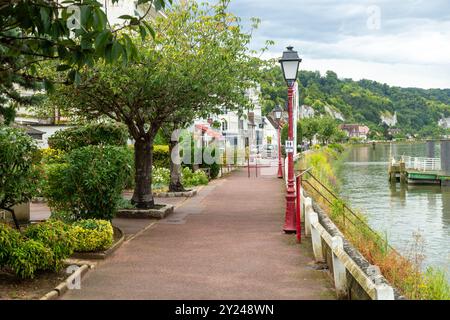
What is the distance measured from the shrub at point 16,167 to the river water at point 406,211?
26.2 ft

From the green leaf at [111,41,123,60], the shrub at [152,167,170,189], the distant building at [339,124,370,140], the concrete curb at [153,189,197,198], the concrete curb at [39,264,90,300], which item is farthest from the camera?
the distant building at [339,124,370,140]

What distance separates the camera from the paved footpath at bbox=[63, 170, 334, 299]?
28.8 ft

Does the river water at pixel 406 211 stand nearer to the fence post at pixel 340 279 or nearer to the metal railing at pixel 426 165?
the metal railing at pixel 426 165

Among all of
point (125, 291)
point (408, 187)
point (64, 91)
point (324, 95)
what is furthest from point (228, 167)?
point (324, 95)

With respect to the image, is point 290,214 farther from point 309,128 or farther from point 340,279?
point 309,128

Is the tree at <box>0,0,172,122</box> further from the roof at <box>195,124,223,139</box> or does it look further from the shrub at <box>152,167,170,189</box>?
the roof at <box>195,124,223,139</box>

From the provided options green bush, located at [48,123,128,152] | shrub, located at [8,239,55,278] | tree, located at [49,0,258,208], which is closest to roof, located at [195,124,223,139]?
green bush, located at [48,123,128,152]

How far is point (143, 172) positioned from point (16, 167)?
25.5 ft

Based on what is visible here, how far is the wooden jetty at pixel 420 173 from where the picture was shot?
142ft

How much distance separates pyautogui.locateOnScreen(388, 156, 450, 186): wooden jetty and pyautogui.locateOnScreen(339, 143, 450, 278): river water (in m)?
1.00

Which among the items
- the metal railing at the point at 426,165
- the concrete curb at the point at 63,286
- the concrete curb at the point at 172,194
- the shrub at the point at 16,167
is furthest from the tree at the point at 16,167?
the metal railing at the point at 426,165
